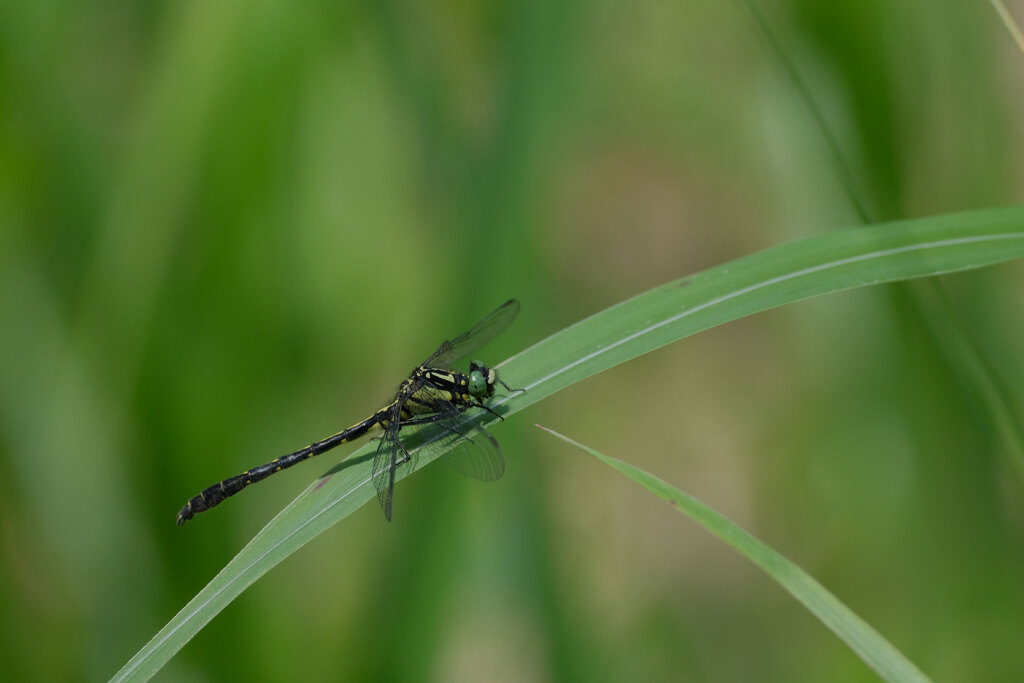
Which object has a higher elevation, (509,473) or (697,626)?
(509,473)

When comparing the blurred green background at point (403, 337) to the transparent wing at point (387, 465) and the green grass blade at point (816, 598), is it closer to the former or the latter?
the transparent wing at point (387, 465)

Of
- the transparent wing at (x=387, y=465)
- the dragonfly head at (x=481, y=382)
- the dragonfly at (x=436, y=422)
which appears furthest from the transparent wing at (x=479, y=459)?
the dragonfly head at (x=481, y=382)

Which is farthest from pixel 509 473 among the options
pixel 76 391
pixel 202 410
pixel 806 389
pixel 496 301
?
pixel 806 389

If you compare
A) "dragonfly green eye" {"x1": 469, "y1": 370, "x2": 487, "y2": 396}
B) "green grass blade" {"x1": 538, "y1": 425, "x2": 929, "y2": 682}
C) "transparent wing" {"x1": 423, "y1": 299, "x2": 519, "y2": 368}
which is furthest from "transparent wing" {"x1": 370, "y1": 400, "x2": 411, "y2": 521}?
"green grass blade" {"x1": 538, "y1": 425, "x2": 929, "y2": 682}

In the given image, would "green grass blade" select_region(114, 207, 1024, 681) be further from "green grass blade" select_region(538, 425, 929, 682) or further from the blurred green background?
"green grass blade" select_region(538, 425, 929, 682)

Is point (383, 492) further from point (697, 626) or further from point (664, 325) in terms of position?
point (697, 626)

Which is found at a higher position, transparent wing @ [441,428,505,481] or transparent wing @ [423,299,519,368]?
transparent wing @ [423,299,519,368]
